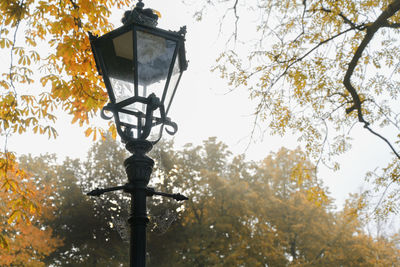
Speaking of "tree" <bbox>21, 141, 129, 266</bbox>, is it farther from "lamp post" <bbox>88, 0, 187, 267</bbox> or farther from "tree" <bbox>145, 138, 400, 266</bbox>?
"lamp post" <bbox>88, 0, 187, 267</bbox>

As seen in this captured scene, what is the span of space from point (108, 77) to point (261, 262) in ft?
59.6

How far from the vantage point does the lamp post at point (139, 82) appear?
317cm

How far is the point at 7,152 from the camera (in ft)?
20.2

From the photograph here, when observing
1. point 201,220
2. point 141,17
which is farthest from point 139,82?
point 201,220

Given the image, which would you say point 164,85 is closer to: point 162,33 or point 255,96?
point 162,33

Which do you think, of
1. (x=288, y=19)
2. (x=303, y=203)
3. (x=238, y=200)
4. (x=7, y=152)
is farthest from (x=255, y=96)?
(x=303, y=203)

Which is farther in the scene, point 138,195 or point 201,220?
point 201,220

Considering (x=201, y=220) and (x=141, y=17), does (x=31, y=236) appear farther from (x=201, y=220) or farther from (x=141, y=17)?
(x=141, y=17)

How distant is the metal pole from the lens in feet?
9.62

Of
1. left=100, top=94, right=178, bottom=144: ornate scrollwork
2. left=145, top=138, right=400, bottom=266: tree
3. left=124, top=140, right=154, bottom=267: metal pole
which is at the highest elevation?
left=145, top=138, right=400, bottom=266: tree

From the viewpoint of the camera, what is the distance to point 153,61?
3256 millimetres

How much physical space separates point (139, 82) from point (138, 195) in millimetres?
935

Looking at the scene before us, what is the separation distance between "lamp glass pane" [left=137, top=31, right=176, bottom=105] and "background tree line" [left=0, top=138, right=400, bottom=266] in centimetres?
1671

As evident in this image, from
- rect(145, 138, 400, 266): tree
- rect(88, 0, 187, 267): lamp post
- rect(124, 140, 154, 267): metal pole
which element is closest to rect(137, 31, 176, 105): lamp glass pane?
rect(88, 0, 187, 267): lamp post
